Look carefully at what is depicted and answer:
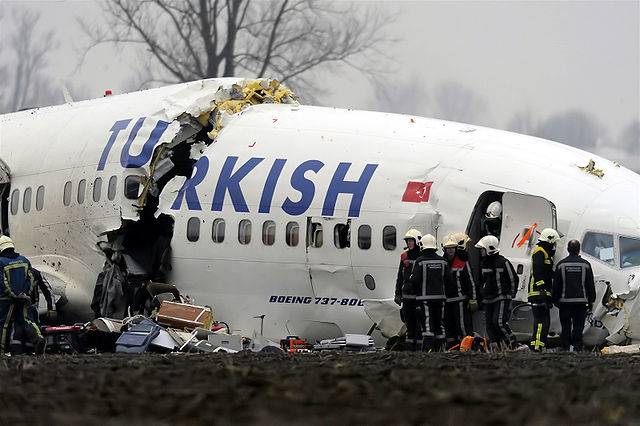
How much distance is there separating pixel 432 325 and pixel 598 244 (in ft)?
8.25

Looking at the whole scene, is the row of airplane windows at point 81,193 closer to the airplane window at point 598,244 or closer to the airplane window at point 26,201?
the airplane window at point 26,201

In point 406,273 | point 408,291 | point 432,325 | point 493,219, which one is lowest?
point 432,325

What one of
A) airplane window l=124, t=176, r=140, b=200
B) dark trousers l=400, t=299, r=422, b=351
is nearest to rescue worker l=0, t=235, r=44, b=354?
airplane window l=124, t=176, r=140, b=200

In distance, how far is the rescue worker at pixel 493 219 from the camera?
19.3m

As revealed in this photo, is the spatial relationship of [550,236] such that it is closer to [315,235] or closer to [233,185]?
[315,235]

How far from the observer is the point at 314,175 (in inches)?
780

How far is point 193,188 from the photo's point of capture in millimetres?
20766

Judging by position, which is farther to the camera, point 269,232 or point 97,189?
point 97,189

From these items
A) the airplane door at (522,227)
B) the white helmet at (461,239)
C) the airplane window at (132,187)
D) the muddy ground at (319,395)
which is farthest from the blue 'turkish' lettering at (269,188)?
the muddy ground at (319,395)

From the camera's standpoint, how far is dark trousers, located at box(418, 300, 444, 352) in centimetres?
1861

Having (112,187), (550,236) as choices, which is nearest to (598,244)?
(550,236)

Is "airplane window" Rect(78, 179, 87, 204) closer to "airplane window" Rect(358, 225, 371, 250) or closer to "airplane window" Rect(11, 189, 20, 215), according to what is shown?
"airplane window" Rect(11, 189, 20, 215)

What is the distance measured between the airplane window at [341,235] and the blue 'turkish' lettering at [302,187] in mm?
555

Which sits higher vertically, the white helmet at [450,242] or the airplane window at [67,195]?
the airplane window at [67,195]
